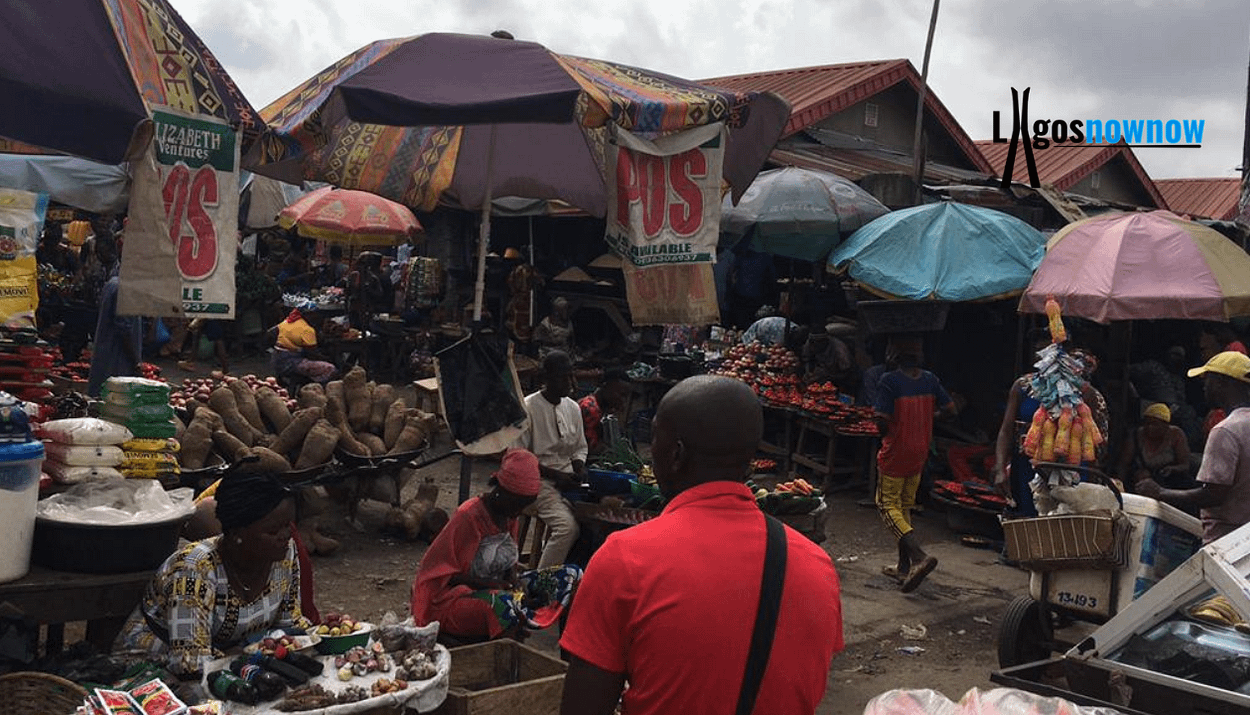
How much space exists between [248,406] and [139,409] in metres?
3.52

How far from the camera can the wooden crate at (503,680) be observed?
4.49 meters

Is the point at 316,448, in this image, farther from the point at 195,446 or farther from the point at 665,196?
the point at 665,196

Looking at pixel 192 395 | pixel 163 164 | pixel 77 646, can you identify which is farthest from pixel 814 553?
pixel 192 395

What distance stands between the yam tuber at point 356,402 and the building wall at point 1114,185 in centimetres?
1850

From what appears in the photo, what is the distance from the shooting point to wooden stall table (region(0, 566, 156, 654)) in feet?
13.0

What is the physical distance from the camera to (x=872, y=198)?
13.1 metres

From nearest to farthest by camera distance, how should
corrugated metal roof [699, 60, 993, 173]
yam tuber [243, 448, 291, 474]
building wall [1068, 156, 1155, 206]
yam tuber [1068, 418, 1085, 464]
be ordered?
yam tuber [243, 448, 291, 474] → yam tuber [1068, 418, 1085, 464] → corrugated metal roof [699, 60, 993, 173] → building wall [1068, 156, 1155, 206]

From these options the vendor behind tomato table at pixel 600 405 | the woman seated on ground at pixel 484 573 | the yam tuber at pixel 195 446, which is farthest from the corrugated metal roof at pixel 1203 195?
the woman seated on ground at pixel 484 573

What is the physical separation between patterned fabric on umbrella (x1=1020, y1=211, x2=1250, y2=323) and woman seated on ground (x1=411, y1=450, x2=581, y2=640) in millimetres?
6384

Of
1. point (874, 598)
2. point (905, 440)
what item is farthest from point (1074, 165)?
point (874, 598)

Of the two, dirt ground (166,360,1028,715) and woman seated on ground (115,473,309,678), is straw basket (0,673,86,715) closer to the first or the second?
woman seated on ground (115,473,309,678)

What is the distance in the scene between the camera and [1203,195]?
29359 millimetres

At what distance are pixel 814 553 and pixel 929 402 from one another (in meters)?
6.51

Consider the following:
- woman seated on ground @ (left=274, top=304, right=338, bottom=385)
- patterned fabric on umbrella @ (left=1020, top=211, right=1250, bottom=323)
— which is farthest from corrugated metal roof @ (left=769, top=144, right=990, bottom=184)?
woman seated on ground @ (left=274, top=304, right=338, bottom=385)
